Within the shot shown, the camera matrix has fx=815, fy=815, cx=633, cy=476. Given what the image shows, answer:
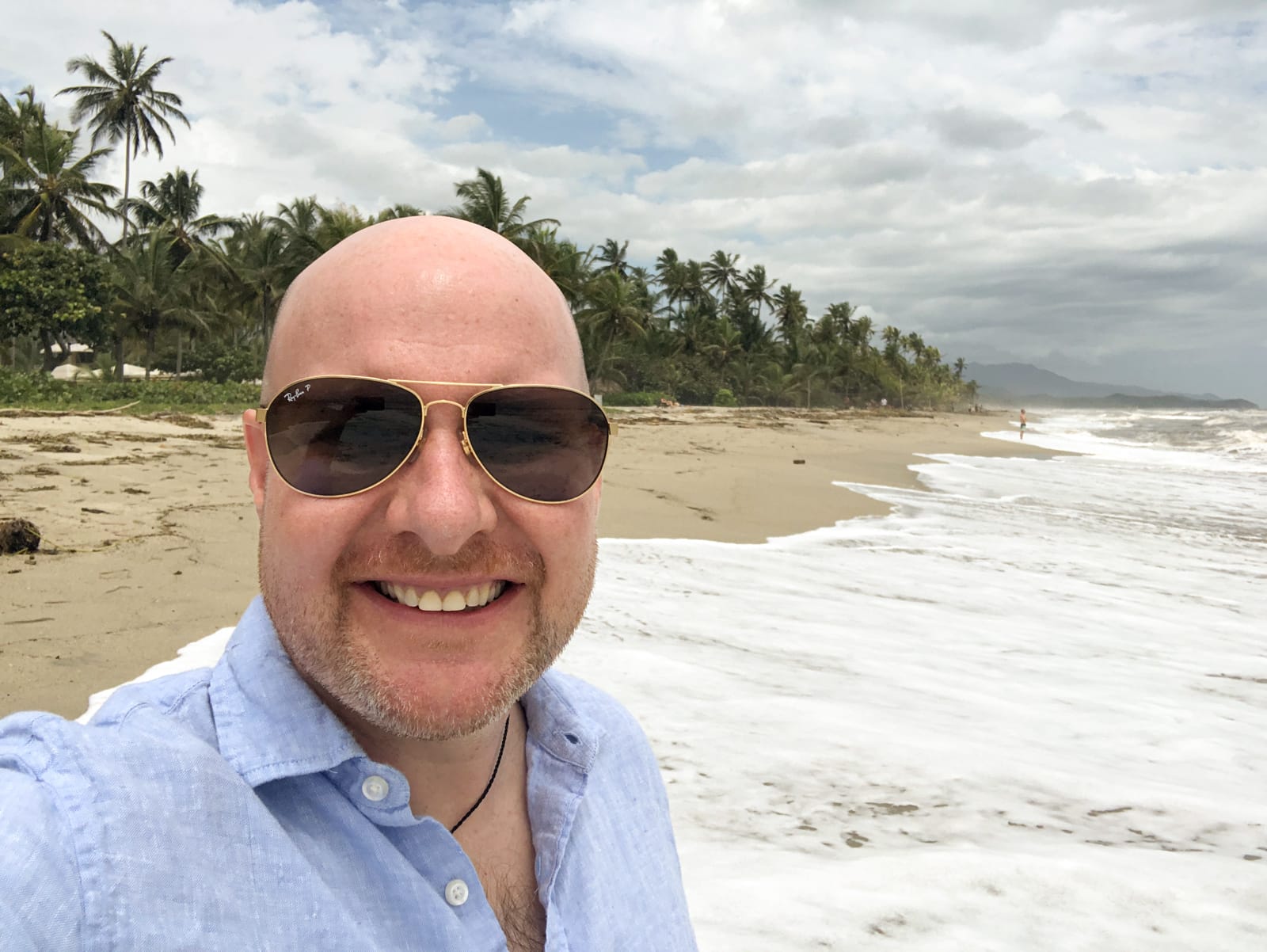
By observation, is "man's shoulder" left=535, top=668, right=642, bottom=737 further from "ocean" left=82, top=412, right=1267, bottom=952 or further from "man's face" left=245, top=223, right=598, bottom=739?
"ocean" left=82, top=412, right=1267, bottom=952

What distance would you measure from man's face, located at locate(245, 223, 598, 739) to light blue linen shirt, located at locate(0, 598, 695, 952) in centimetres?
7

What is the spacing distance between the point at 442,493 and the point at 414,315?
10.0 inches

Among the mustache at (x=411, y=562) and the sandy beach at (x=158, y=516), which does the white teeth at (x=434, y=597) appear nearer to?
the mustache at (x=411, y=562)

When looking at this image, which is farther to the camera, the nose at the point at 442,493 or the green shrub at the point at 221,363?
the green shrub at the point at 221,363

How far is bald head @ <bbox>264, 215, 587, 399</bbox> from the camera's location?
1117mm

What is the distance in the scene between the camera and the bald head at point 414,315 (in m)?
1.12

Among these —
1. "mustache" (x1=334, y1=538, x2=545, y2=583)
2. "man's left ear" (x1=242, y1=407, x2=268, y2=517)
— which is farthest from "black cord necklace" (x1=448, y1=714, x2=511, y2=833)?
"man's left ear" (x1=242, y1=407, x2=268, y2=517)

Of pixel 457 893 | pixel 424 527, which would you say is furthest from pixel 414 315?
pixel 457 893

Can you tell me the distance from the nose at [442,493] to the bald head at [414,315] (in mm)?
→ 79

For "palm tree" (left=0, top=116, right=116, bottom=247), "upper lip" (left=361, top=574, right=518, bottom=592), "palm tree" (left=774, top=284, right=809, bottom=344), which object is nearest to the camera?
"upper lip" (left=361, top=574, right=518, bottom=592)

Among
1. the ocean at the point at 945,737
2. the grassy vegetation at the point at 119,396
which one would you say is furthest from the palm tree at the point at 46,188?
the ocean at the point at 945,737

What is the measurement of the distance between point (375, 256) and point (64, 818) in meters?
0.77

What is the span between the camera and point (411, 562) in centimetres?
103

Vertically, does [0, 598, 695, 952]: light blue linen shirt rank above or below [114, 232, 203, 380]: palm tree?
below
